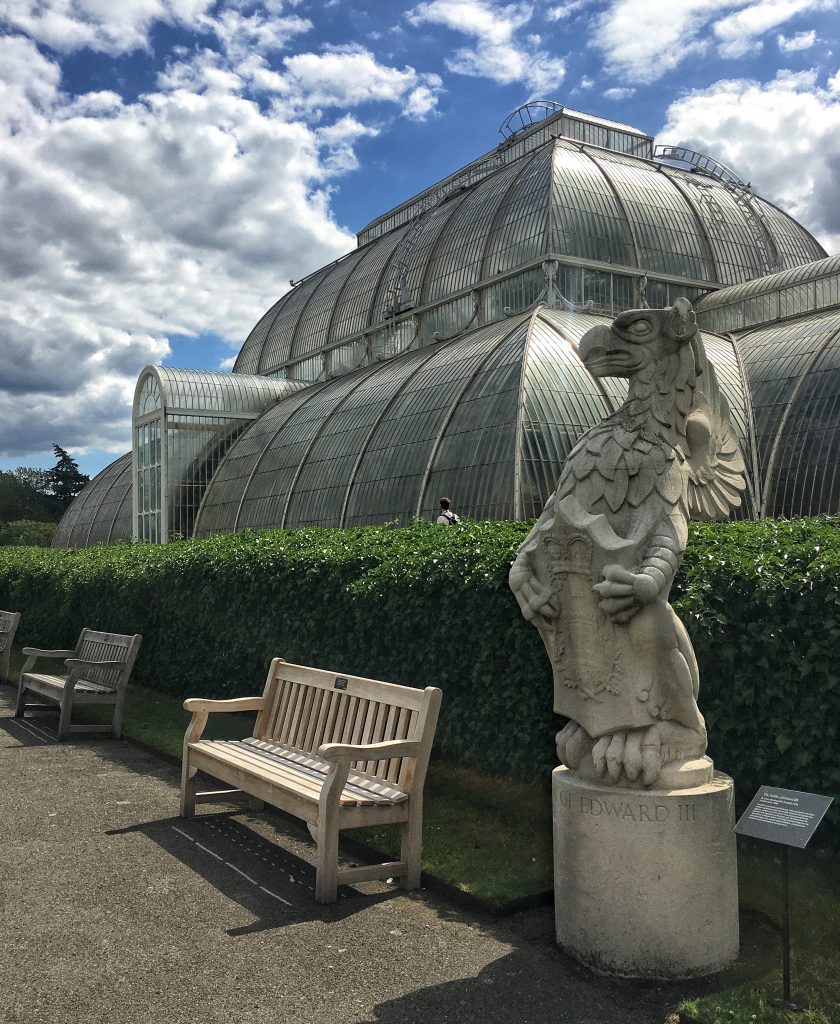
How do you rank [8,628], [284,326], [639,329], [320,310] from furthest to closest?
1. [284,326]
2. [320,310]
3. [8,628]
4. [639,329]

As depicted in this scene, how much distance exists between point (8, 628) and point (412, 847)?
10457 millimetres

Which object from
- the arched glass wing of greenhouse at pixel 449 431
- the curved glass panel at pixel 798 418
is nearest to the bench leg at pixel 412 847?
the arched glass wing of greenhouse at pixel 449 431

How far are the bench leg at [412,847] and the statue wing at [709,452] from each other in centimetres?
223

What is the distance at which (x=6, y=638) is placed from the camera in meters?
13.4

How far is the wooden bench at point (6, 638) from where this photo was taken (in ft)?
43.7

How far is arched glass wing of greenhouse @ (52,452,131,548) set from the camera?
2859 centimetres

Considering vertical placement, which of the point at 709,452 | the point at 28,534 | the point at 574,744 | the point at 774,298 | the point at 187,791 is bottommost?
the point at 187,791

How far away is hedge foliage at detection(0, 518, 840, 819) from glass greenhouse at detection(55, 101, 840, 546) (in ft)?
16.7

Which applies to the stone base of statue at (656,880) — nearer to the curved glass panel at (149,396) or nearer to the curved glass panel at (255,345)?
the curved glass panel at (149,396)

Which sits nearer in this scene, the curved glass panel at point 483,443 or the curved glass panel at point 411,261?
the curved glass panel at point 483,443

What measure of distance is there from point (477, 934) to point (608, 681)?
56.8 inches

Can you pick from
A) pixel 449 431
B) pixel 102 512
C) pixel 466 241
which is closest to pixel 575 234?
pixel 466 241

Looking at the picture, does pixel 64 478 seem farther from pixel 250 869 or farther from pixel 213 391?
pixel 250 869

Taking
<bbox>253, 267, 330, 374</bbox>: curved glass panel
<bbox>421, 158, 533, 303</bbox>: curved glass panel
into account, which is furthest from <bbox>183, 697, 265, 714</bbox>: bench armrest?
<bbox>253, 267, 330, 374</bbox>: curved glass panel
